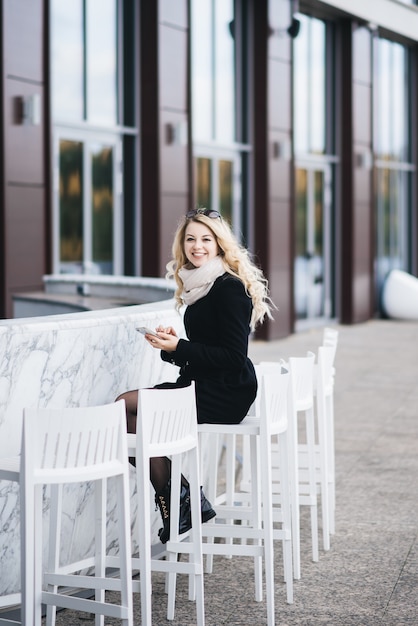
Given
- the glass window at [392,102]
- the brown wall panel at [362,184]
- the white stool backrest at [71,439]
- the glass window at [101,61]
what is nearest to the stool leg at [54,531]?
the white stool backrest at [71,439]

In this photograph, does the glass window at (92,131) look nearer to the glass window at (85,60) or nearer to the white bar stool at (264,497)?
the glass window at (85,60)

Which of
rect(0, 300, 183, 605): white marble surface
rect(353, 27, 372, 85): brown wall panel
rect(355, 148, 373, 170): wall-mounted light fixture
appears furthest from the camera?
rect(355, 148, 373, 170): wall-mounted light fixture

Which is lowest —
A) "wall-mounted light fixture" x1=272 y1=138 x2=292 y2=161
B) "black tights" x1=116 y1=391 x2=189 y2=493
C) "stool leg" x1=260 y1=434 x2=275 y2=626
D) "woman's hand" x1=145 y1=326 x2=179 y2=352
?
"stool leg" x1=260 y1=434 x2=275 y2=626

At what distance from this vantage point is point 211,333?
204 inches

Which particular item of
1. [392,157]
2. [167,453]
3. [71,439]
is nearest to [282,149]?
[392,157]

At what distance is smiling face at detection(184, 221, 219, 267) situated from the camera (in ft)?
17.3

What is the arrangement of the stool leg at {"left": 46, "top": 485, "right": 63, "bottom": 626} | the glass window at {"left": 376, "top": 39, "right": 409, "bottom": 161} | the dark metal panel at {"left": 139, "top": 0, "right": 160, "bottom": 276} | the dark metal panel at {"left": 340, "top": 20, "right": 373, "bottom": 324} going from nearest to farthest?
the stool leg at {"left": 46, "top": 485, "right": 63, "bottom": 626} → the dark metal panel at {"left": 139, "top": 0, "right": 160, "bottom": 276} → the dark metal panel at {"left": 340, "top": 20, "right": 373, "bottom": 324} → the glass window at {"left": 376, "top": 39, "right": 409, "bottom": 161}

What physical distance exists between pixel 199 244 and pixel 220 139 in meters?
12.5

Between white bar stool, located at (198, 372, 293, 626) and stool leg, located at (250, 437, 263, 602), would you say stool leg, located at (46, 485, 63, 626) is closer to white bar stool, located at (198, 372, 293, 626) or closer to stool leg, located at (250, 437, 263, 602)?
white bar stool, located at (198, 372, 293, 626)

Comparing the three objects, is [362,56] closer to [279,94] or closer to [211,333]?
[279,94]

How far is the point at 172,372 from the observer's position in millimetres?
6059

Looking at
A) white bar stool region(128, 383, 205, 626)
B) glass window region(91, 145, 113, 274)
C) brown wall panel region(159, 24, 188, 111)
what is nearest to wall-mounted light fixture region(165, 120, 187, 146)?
brown wall panel region(159, 24, 188, 111)

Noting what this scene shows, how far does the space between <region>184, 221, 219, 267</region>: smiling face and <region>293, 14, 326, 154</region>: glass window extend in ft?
46.6

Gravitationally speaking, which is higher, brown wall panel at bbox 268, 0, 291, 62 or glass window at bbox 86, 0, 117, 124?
brown wall panel at bbox 268, 0, 291, 62
